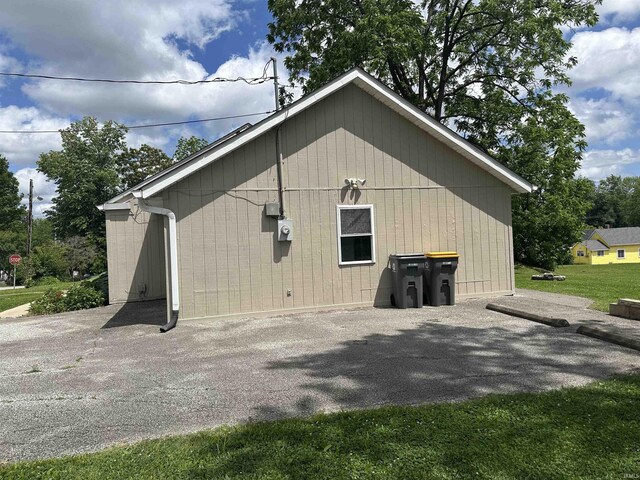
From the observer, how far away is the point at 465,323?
7141mm

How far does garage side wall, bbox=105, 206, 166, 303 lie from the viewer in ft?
37.9

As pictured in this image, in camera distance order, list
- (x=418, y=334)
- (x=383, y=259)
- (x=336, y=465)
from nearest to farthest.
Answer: (x=336, y=465) < (x=418, y=334) < (x=383, y=259)

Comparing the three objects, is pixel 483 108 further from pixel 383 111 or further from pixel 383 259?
pixel 383 259

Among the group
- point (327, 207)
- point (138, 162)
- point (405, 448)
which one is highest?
point (138, 162)

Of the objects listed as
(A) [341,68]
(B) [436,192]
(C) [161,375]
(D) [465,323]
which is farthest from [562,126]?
(C) [161,375]

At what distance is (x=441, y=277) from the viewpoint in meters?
8.84

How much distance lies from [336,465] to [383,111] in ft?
25.5

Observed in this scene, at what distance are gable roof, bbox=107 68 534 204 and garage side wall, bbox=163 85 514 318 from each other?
196mm

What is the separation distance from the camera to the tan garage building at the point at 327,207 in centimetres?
804

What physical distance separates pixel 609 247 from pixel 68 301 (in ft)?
231

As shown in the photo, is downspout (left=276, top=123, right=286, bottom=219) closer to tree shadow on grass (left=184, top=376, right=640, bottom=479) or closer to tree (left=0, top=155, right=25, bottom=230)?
tree shadow on grass (left=184, top=376, right=640, bottom=479)

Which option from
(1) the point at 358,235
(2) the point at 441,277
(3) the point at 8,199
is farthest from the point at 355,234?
(3) the point at 8,199

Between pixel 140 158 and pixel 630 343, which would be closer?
pixel 630 343

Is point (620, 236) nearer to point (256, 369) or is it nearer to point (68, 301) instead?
point (68, 301)
